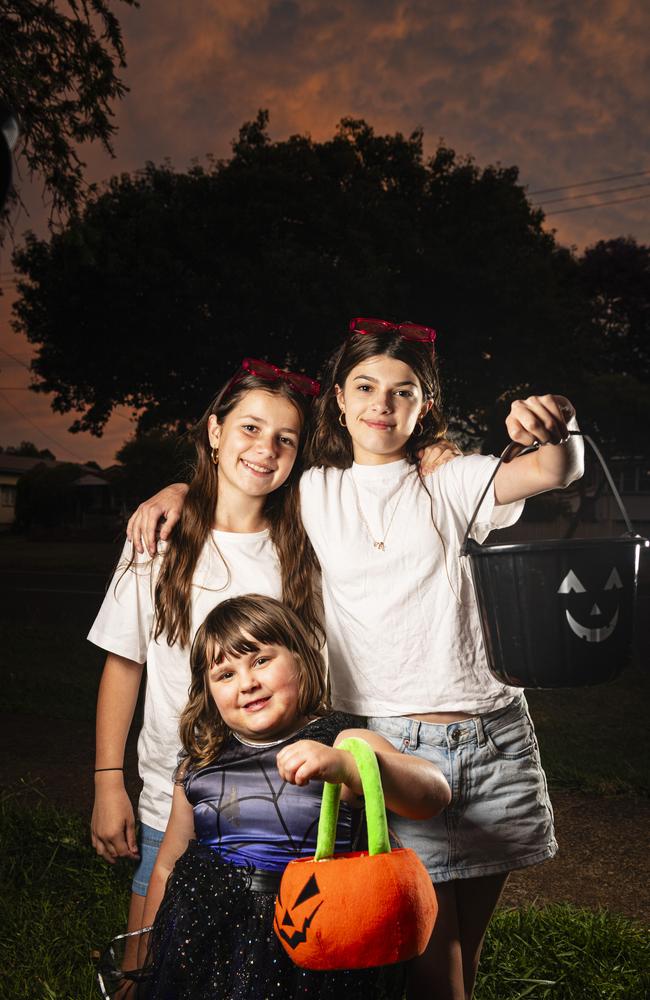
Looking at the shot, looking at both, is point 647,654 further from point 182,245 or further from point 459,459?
point 182,245

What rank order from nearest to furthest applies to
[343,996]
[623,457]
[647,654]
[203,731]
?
[343,996]
[203,731]
[647,654]
[623,457]

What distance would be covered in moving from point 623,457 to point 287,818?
2768 centimetres

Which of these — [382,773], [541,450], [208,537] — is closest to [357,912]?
[382,773]

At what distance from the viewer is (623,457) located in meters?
27.8

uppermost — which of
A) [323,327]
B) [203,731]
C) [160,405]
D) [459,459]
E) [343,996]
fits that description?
[323,327]

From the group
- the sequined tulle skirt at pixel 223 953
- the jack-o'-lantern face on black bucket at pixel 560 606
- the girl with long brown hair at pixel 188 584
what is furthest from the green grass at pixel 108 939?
the jack-o'-lantern face on black bucket at pixel 560 606

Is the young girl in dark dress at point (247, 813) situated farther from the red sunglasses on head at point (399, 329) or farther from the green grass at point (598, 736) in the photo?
the green grass at point (598, 736)

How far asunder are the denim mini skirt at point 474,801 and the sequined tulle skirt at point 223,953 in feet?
1.12

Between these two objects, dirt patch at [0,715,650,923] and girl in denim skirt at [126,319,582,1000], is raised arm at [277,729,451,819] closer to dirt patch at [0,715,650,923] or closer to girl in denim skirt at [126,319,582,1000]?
girl in denim skirt at [126,319,582,1000]

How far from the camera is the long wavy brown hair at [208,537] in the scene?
2213mm

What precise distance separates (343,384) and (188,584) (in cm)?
67

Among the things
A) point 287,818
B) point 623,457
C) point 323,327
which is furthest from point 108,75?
point 623,457

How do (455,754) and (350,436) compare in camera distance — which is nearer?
(455,754)

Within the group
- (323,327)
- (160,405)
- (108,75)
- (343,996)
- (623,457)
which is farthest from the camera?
(623,457)
